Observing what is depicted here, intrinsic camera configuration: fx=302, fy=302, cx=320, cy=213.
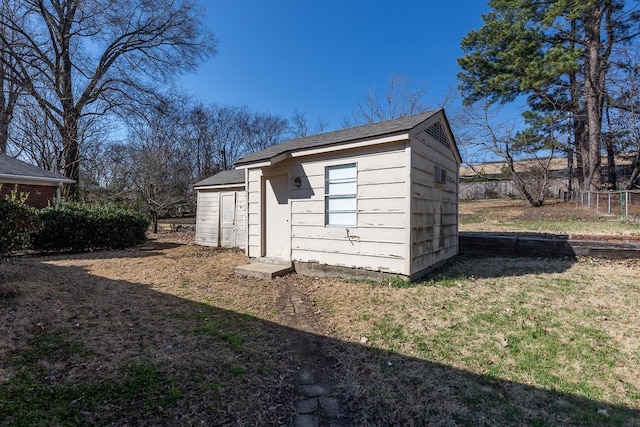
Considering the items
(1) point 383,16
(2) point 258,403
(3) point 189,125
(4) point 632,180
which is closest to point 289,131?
(3) point 189,125

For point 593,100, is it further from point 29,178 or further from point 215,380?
point 29,178

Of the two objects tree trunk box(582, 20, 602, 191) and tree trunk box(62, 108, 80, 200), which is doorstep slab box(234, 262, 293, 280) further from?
tree trunk box(582, 20, 602, 191)

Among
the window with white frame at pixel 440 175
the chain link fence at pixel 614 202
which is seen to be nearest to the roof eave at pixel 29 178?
the window with white frame at pixel 440 175

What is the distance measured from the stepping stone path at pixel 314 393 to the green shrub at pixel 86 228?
863 centimetres

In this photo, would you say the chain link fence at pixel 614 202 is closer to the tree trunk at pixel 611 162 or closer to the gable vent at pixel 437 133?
the tree trunk at pixel 611 162

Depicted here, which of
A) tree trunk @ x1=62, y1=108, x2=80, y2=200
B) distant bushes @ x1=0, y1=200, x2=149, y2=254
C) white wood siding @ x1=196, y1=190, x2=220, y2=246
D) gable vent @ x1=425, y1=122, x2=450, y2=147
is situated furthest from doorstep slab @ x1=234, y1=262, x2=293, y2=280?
tree trunk @ x1=62, y1=108, x2=80, y2=200

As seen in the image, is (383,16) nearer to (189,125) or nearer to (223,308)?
(223,308)

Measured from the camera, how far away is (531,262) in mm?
6695

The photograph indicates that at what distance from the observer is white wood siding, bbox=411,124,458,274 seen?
5295 millimetres

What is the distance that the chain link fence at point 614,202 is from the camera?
11.2m

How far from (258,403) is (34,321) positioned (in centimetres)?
298

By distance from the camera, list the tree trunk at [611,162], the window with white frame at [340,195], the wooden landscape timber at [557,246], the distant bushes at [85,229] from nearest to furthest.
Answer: the window with white frame at [340,195] → the wooden landscape timber at [557,246] → the distant bushes at [85,229] → the tree trunk at [611,162]

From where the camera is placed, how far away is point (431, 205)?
6047 mm

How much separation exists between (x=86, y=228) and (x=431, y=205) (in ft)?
32.1
